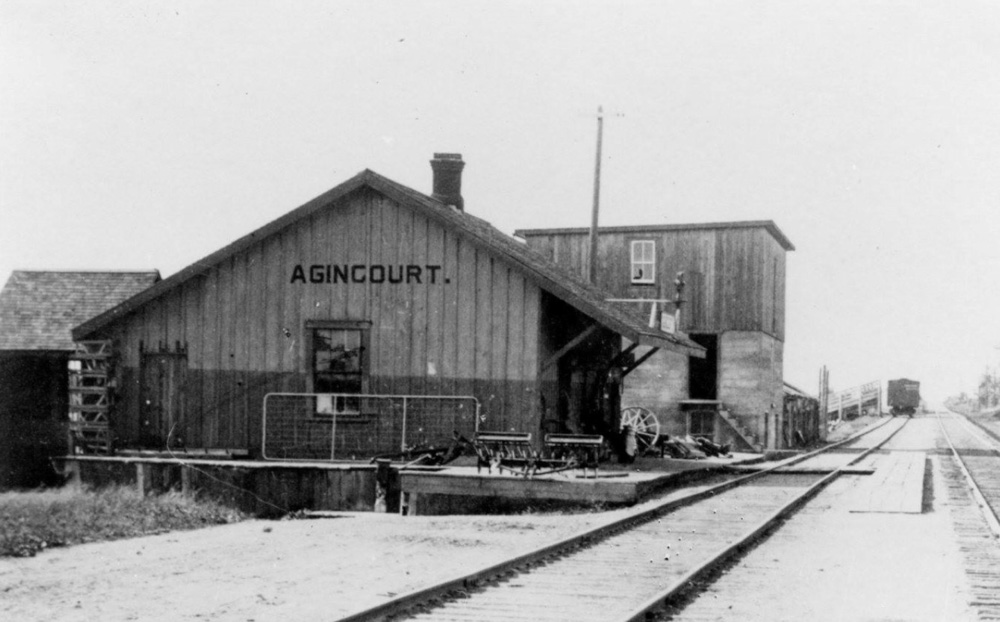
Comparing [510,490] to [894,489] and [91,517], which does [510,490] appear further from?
[894,489]

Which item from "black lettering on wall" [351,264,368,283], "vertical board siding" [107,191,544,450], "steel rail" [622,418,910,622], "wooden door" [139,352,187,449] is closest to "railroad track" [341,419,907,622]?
"steel rail" [622,418,910,622]

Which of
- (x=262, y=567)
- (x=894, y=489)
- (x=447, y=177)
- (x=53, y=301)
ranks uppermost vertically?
(x=447, y=177)

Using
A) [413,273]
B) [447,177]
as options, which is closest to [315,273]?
[413,273]

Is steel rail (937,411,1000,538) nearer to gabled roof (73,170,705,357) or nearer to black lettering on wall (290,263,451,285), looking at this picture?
gabled roof (73,170,705,357)

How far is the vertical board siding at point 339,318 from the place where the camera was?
19578 mm

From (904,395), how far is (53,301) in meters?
67.5

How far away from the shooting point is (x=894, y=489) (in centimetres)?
1862

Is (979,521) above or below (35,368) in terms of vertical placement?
below

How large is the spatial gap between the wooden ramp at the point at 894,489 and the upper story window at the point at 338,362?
8.02m

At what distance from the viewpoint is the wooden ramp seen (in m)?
15.7

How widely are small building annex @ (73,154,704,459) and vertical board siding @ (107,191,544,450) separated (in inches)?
0.9

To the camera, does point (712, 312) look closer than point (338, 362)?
No

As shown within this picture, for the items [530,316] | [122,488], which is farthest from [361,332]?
[122,488]

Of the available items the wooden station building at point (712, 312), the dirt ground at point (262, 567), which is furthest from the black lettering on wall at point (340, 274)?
the wooden station building at point (712, 312)
